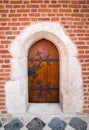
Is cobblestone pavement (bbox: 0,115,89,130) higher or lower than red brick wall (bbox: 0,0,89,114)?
lower

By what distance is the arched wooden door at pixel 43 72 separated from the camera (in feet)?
8.85

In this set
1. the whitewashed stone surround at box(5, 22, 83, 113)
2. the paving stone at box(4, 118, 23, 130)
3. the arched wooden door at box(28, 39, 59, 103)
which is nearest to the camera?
the paving stone at box(4, 118, 23, 130)

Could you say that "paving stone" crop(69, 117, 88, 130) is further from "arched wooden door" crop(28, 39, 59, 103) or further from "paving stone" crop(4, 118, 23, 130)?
"paving stone" crop(4, 118, 23, 130)

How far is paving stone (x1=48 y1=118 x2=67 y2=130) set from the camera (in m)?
2.22

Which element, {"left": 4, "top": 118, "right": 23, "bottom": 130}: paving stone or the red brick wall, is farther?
the red brick wall

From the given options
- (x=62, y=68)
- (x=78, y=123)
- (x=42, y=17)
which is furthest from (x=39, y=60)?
(x=78, y=123)

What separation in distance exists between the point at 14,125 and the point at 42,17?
1.82 meters

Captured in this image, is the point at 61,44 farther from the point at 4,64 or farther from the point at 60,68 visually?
the point at 4,64

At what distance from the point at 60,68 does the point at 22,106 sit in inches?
37.7

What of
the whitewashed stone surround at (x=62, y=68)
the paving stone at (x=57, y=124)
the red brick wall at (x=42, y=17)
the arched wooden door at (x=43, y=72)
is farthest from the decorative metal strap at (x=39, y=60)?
the paving stone at (x=57, y=124)

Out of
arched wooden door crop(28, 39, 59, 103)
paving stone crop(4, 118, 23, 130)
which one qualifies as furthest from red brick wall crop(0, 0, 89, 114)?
paving stone crop(4, 118, 23, 130)

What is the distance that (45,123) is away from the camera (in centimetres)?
231

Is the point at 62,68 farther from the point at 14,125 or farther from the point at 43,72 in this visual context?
the point at 14,125

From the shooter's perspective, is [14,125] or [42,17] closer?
[14,125]
